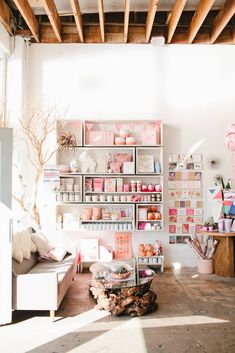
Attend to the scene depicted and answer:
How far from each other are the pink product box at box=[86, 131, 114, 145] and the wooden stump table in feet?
8.46

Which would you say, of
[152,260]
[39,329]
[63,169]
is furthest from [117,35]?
[39,329]

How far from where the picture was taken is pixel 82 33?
5926mm

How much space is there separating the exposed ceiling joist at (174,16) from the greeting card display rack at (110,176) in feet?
5.04

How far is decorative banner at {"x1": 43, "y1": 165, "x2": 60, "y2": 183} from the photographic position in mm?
5875

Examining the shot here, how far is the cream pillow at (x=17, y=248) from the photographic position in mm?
3824

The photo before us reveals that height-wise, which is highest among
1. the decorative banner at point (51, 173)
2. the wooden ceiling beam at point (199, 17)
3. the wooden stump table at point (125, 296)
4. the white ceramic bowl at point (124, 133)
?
the wooden ceiling beam at point (199, 17)

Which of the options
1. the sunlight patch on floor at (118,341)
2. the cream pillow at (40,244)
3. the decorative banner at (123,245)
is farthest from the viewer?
the decorative banner at (123,245)

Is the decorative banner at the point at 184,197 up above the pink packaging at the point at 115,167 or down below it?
below

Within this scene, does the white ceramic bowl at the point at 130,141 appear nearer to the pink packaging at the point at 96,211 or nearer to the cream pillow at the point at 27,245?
the pink packaging at the point at 96,211

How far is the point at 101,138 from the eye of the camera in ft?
19.3

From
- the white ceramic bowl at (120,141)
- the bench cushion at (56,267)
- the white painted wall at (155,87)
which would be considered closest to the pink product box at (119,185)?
the white ceramic bowl at (120,141)

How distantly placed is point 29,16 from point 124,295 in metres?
4.43

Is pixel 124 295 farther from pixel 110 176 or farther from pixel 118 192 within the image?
pixel 110 176

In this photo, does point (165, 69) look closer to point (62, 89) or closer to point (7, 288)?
point (62, 89)
